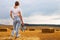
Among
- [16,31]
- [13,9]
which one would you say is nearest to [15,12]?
[13,9]

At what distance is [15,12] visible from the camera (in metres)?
15.2

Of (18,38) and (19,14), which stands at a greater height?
(19,14)

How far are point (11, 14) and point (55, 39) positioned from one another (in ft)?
11.4

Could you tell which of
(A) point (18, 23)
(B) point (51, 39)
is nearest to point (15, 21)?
(A) point (18, 23)

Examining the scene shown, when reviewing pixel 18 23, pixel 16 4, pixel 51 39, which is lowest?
pixel 51 39

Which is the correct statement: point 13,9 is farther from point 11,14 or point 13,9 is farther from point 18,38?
point 18,38

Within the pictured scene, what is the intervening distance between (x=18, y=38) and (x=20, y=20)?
0.98 meters

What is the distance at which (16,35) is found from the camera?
1589cm

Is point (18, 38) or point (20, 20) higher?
point (20, 20)

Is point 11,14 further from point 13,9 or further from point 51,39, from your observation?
point 51,39

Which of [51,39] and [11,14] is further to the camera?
[51,39]

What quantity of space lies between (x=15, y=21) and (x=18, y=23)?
0.23 metres

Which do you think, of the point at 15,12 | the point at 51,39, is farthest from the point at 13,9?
the point at 51,39

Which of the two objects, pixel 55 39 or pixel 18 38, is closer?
pixel 18 38
